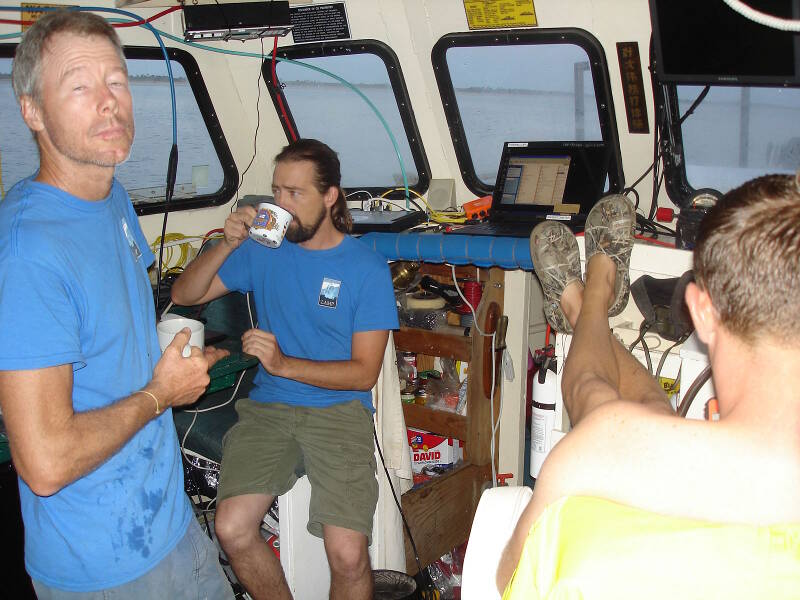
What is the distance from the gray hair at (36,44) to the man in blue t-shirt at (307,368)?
36.0 inches

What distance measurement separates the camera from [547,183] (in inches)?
123

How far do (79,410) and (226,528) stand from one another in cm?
97

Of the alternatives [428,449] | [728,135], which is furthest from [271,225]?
[728,135]

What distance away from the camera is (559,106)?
3.28 meters

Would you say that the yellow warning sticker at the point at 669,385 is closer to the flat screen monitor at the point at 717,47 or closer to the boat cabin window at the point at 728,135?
the boat cabin window at the point at 728,135

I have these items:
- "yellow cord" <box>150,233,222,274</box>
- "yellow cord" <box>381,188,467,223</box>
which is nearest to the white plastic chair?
"yellow cord" <box>381,188,467,223</box>

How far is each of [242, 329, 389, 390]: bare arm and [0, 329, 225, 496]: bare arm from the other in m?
0.77

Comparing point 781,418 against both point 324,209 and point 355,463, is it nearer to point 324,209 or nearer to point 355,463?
point 355,463

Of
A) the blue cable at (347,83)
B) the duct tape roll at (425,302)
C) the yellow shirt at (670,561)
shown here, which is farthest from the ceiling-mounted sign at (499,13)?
the yellow shirt at (670,561)

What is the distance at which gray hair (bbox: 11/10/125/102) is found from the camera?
1.44m

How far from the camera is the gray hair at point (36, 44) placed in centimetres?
144

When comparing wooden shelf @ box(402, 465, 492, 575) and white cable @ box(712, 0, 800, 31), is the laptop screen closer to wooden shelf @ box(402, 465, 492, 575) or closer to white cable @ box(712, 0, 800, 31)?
wooden shelf @ box(402, 465, 492, 575)

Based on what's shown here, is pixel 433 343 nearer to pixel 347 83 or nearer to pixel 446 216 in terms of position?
pixel 446 216

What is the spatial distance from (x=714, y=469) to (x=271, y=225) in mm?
1568
